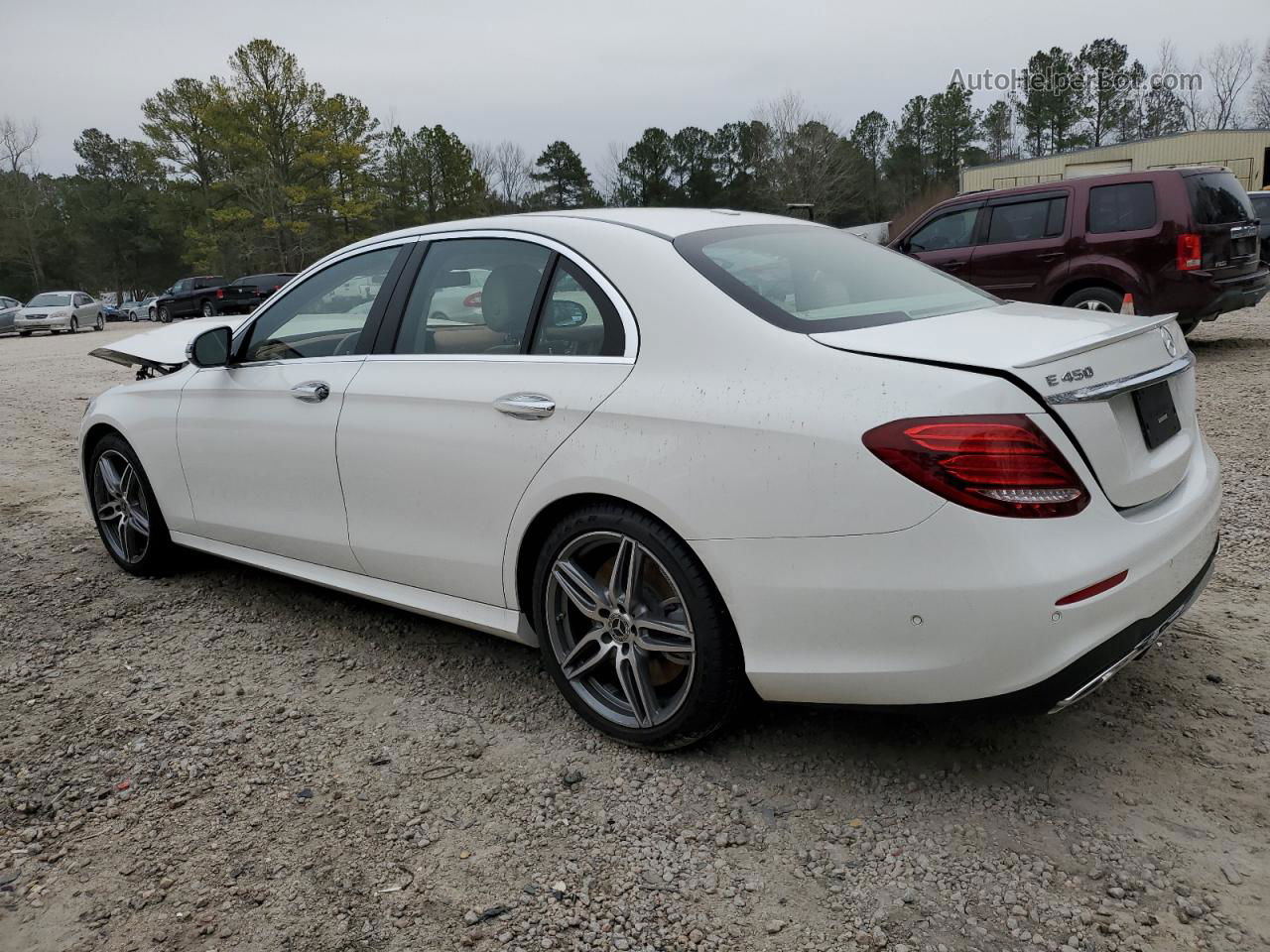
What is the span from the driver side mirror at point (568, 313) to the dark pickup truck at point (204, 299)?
3111cm

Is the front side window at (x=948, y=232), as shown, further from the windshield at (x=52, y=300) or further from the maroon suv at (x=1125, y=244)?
the windshield at (x=52, y=300)

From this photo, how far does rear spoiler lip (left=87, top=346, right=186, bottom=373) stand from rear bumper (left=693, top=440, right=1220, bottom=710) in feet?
10.7

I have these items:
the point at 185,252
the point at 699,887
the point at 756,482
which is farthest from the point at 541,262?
the point at 185,252

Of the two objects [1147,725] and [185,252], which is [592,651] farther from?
[185,252]

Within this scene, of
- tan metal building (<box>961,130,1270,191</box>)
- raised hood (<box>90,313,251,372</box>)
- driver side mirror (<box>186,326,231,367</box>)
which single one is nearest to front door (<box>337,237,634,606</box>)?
driver side mirror (<box>186,326,231,367</box>)

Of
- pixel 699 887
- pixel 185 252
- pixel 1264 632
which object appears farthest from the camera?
pixel 185 252

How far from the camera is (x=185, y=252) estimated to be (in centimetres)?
5384

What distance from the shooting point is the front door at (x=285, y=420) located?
367 centimetres

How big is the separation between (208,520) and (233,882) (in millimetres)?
2150

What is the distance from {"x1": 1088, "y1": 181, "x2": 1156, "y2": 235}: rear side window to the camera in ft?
30.2

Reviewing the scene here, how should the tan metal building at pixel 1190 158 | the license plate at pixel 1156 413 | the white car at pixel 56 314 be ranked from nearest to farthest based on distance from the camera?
the license plate at pixel 1156 413
the white car at pixel 56 314
the tan metal building at pixel 1190 158

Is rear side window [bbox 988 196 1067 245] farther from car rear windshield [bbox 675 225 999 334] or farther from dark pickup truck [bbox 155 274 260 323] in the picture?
dark pickup truck [bbox 155 274 260 323]

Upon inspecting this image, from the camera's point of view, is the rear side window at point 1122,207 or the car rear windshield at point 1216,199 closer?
the car rear windshield at point 1216,199

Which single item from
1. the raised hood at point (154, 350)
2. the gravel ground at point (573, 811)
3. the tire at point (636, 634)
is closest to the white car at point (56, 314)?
the raised hood at point (154, 350)
